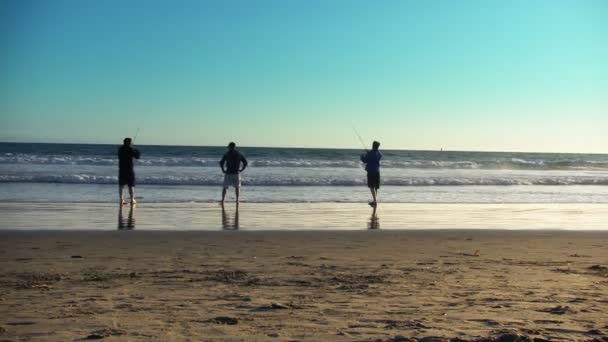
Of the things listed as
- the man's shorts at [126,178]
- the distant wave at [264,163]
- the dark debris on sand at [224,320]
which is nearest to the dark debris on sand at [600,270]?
the dark debris on sand at [224,320]

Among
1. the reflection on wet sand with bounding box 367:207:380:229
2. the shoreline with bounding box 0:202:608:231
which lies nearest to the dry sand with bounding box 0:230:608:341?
the shoreline with bounding box 0:202:608:231

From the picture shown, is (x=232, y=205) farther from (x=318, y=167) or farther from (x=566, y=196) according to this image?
(x=318, y=167)

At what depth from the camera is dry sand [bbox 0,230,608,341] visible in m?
3.89

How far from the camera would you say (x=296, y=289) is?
17.1 ft

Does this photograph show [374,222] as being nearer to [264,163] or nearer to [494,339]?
[494,339]

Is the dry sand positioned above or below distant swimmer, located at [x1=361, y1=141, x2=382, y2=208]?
below

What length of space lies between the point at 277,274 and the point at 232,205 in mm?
8798

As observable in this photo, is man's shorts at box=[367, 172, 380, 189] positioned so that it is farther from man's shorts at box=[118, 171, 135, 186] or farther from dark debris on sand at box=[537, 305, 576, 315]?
dark debris on sand at box=[537, 305, 576, 315]

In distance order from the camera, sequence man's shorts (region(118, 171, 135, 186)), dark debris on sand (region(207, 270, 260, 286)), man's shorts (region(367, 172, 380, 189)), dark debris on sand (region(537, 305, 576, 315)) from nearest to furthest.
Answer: dark debris on sand (region(537, 305, 576, 315)), dark debris on sand (region(207, 270, 260, 286)), man's shorts (region(118, 171, 135, 186)), man's shorts (region(367, 172, 380, 189))

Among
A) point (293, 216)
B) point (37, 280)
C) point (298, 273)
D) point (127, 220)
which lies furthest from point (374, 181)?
point (37, 280)

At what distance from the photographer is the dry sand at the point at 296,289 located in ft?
12.8

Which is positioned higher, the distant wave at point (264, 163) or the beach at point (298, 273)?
the distant wave at point (264, 163)

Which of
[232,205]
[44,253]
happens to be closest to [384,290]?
[44,253]

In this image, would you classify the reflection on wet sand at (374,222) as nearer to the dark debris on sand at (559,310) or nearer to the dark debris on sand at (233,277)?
the dark debris on sand at (233,277)
